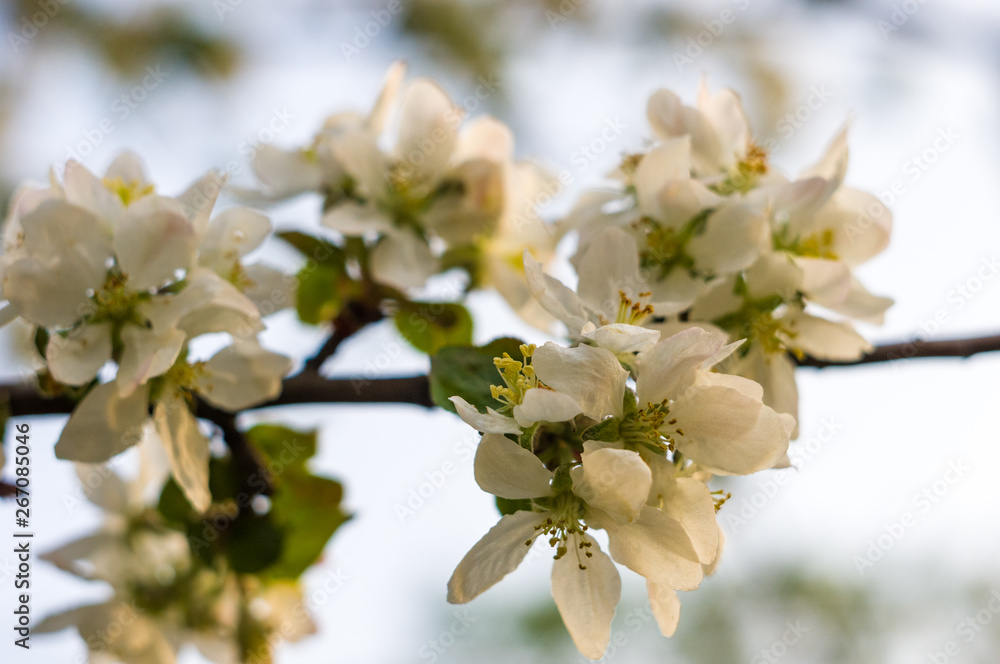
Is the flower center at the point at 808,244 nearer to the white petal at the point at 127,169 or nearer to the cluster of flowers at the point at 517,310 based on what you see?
the cluster of flowers at the point at 517,310

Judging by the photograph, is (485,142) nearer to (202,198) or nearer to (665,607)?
(202,198)

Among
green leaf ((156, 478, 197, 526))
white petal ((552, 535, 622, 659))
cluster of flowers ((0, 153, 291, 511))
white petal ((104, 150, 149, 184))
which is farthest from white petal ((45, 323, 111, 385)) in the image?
white petal ((552, 535, 622, 659))

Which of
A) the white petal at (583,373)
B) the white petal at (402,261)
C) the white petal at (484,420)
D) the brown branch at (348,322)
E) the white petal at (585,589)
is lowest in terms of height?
the brown branch at (348,322)

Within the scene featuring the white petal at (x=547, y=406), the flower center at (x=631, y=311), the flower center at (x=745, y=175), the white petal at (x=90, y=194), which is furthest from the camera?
the flower center at (x=745, y=175)

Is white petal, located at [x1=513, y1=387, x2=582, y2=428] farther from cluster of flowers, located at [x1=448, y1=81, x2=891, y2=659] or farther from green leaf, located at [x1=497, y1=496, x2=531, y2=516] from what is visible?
green leaf, located at [x1=497, y1=496, x2=531, y2=516]

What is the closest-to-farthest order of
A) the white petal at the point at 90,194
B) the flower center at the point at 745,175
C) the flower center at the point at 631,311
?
the flower center at the point at 631,311, the white petal at the point at 90,194, the flower center at the point at 745,175

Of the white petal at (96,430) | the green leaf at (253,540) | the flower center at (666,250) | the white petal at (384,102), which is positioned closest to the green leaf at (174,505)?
the green leaf at (253,540)

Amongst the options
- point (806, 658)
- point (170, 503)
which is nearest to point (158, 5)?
point (170, 503)
